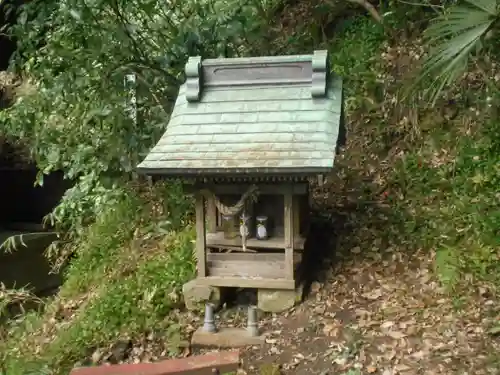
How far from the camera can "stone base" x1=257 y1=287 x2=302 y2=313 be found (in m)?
5.06

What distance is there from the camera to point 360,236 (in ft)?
19.8

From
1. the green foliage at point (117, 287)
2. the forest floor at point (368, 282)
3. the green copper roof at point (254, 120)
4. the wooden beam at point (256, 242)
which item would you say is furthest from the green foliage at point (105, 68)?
the wooden beam at point (256, 242)

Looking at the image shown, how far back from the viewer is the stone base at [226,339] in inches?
189

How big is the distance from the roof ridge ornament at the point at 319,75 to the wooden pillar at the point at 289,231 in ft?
2.90

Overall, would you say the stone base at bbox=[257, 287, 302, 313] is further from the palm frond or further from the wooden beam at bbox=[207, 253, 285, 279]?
the palm frond

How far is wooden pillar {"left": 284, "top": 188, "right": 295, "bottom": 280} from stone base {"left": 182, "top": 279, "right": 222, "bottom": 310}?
711mm

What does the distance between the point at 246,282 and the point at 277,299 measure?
0.33 m

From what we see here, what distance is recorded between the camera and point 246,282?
5.01 metres

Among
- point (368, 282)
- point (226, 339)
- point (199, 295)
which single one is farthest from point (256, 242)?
point (368, 282)

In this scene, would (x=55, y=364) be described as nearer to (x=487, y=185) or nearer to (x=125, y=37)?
(x=125, y=37)

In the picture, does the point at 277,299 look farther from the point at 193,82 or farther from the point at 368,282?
the point at 193,82

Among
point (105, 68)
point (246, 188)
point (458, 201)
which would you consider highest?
point (105, 68)

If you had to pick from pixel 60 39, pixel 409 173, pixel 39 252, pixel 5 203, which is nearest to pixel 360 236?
pixel 409 173

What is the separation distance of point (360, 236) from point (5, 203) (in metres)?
11.2
